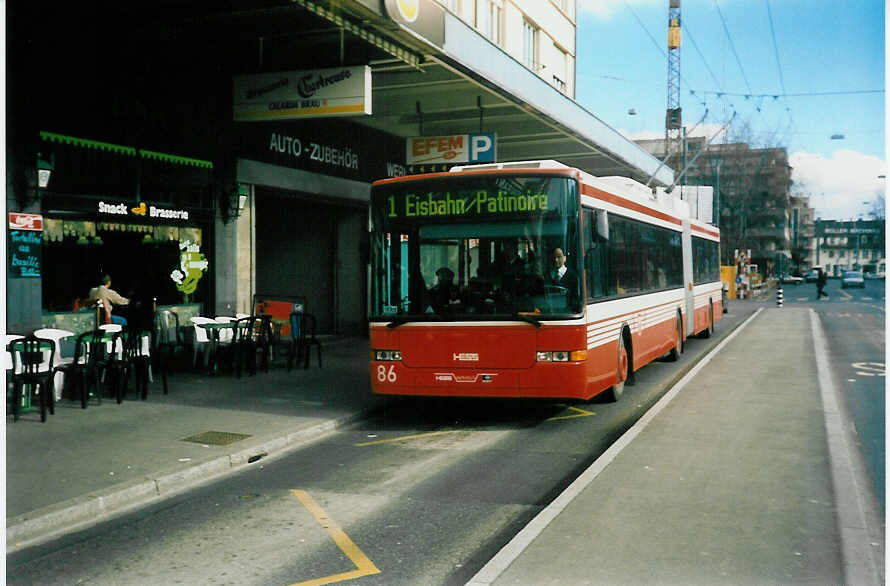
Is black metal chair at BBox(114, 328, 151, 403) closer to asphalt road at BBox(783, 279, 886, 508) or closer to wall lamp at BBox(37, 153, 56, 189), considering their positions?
wall lamp at BBox(37, 153, 56, 189)

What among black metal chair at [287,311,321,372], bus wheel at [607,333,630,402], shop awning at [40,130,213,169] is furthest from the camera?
black metal chair at [287,311,321,372]

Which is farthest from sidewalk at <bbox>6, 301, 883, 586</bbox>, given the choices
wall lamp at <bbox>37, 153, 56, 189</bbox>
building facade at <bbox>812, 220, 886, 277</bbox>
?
wall lamp at <bbox>37, 153, 56, 189</bbox>

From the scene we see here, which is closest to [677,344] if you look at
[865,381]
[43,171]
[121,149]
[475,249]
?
[865,381]

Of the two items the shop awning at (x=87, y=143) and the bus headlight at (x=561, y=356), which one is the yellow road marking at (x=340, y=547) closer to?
the bus headlight at (x=561, y=356)

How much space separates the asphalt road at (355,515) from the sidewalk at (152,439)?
28 cm

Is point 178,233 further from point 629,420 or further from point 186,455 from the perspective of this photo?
point 629,420

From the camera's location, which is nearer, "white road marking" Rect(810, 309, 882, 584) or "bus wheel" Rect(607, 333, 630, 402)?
"white road marking" Rect(810, 309, 882, 584)

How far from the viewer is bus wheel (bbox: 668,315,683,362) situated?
16781 mm

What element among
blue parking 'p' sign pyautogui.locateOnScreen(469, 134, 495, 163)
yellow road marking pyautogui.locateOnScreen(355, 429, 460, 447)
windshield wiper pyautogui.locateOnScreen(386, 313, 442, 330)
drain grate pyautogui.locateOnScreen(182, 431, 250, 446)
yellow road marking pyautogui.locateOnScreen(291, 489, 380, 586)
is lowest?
yellow road marking pyautogui.locateOnScreen(355, 429, 460, 447)

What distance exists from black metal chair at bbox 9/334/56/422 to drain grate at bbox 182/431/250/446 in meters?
1.94

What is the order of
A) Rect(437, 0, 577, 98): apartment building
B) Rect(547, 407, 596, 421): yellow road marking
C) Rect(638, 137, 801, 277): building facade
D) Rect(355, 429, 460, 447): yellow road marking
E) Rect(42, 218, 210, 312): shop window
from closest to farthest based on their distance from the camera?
1. Rect(355, 429, 460, 447): yellow road marking
2. Rect(547, 407, 596, 421): yellow road marking
3. Rect(42, 218, 210, 312): shop window
4. Rect(437, 0, 577, 98): apartment building
5. Rect(638, 137, 801, 277): building facade

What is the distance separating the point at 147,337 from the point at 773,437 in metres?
8.07

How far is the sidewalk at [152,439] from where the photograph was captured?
266 inches

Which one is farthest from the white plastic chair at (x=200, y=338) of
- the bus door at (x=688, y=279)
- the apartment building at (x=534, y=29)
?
the apartment building at (x=534, y=29)
